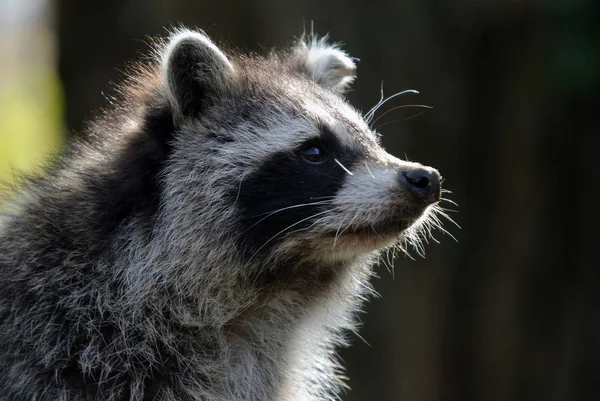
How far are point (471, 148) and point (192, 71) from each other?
17.1ft

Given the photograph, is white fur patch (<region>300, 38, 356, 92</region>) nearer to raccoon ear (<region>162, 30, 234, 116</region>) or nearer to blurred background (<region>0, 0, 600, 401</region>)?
raccoon ear (<region>162, 30, 234, 116</region>)

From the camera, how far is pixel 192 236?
18.4ft

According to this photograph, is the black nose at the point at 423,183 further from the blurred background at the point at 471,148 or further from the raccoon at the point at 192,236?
the blurred background at the point at 471,148

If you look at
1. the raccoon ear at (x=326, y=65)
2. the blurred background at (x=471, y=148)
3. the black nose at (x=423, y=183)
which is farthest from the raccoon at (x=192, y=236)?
the blurred background at (x=471, y=148)

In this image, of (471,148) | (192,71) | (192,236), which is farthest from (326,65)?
(471,148)

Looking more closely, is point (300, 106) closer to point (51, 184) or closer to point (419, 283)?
point (51, 184)

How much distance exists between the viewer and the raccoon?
5363mm

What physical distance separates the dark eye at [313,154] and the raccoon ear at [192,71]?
0.84 m

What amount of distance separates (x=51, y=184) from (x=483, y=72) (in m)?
6.13

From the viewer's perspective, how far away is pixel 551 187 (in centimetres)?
1045

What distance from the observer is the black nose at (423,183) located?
17.6 feet

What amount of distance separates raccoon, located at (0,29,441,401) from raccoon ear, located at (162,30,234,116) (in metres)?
0.01

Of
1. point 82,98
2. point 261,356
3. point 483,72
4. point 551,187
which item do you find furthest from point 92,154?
point 551,187

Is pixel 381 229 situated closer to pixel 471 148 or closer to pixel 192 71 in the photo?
pixel 192 71
